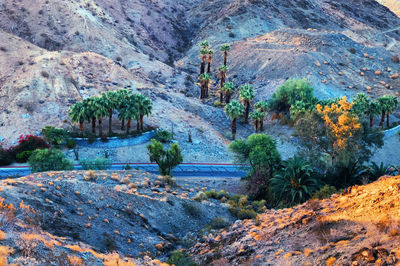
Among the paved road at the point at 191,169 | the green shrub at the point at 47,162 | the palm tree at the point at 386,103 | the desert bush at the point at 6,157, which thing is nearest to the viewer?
the green shrub at the point at 47,162

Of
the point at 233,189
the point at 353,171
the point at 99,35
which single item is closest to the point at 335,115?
the point at 353,171

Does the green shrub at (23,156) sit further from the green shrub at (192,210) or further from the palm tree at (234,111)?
the palm tree at (234,111)

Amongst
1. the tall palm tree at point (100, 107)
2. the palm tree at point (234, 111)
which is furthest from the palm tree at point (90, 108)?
the palm tree at point (234, 111)

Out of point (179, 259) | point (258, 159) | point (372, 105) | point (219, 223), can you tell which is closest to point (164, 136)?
point (258, 159)

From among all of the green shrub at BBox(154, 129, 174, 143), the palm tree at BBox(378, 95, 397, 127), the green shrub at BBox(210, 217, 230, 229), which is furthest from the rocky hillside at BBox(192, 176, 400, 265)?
the palm tree at BBox(378, 95, 397, 127)

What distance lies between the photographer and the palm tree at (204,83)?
68.1 metres

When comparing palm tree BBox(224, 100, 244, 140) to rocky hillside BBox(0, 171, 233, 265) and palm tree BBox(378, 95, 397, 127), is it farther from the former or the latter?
rocky hillside BBox(0, 171, 233, 265)

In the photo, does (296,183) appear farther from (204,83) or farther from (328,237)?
(204,83)

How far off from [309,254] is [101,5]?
99.4 metres

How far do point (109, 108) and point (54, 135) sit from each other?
761 cm

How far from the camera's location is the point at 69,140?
46.8 m

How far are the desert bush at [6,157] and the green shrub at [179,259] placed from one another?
3154cm

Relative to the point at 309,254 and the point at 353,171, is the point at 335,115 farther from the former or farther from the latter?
the point at 309,254

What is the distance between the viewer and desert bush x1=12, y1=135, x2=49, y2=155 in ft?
142
